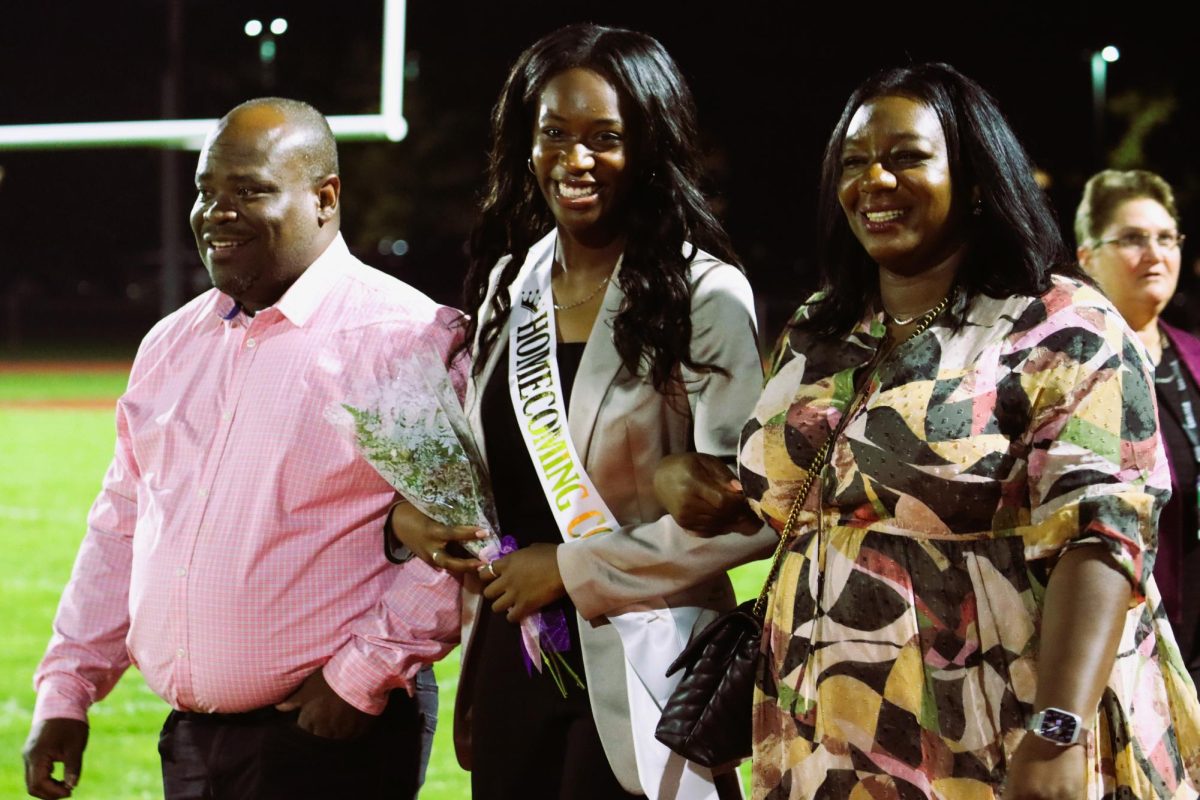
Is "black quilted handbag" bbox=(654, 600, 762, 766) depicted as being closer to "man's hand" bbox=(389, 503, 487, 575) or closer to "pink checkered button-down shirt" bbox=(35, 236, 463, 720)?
"man's hand" bbox=(389, 503, 487, 575)

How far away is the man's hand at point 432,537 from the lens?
115 inches

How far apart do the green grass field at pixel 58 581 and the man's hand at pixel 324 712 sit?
2308 mm

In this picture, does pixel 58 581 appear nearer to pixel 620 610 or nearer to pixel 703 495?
pixel 620 610

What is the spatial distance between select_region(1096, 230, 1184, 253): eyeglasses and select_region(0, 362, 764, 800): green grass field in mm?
2851

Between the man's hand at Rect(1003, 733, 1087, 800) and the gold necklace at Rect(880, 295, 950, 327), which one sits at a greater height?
the gold necklace at Rect(880, 295, 950, 327)

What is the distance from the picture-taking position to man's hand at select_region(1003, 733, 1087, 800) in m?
2.14

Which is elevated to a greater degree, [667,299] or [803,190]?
[667,299]

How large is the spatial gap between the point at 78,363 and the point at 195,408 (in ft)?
73.7

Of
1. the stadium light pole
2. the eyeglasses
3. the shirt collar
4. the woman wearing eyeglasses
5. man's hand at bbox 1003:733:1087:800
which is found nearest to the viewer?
man's hand at bbox 1003:733:1087:800

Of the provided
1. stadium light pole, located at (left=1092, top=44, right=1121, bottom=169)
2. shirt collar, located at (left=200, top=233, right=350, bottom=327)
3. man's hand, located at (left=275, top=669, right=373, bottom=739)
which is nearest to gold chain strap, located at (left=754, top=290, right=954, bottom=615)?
man's hand, located at (left=275, top=669, right=373, bottom=739)

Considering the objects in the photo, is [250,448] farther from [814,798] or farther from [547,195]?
[814,798]

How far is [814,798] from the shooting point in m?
2.42

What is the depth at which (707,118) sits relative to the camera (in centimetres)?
3784

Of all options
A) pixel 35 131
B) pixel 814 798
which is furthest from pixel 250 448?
pixel 35 131
